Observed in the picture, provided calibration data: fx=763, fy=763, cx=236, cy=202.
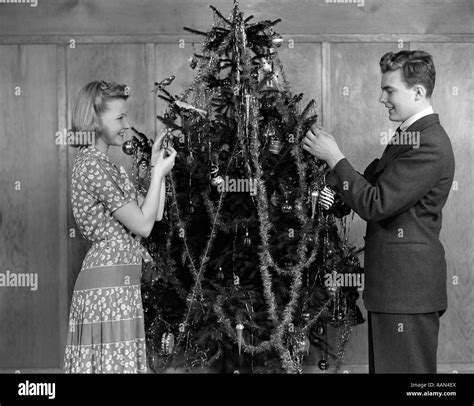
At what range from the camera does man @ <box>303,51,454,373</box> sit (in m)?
2.89

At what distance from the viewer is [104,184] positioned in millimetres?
2879

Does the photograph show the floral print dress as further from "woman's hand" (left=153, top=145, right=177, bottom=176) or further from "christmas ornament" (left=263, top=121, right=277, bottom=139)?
"christmas ornament" (left=263, top=121, right=277, bottom=139)

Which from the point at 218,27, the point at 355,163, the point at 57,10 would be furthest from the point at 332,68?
the point at 57,10

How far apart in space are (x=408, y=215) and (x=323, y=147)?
0.45 meters

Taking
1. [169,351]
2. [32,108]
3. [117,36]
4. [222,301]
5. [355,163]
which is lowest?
[169,351]

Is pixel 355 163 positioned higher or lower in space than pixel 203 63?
lower

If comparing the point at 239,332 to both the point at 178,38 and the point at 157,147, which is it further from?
the point at 178,38

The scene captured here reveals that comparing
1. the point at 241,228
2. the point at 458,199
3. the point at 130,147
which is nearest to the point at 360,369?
the point at 458,199

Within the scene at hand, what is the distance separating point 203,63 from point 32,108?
163 centimetres

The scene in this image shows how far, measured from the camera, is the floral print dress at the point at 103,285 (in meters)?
2.91

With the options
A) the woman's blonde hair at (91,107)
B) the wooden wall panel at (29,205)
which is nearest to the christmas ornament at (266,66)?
the woman's blonde hair at (91,107)

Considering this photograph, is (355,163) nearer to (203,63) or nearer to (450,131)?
(450,131)

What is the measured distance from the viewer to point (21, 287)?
502 centimetres

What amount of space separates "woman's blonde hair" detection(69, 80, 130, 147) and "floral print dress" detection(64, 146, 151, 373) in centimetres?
7
